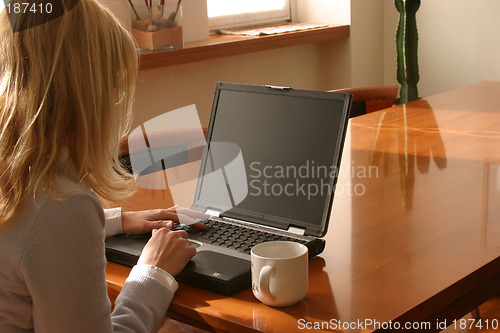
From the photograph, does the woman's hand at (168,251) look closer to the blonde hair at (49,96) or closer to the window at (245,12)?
the blonde hair at (49,96)

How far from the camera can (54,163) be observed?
0.87m

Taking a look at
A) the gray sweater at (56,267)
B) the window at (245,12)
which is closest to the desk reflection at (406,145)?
the gray sweater at (56,267)

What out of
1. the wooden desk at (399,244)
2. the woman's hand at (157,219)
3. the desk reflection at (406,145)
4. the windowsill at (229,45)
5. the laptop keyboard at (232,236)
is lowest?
the wooden desk at (399,244)

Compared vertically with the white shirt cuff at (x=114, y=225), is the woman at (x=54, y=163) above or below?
above

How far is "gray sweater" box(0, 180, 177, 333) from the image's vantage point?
83cm

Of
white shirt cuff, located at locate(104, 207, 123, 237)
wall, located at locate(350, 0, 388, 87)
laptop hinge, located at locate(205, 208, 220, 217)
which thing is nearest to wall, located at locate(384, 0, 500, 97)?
wall, located at locate(350, 0, 388, 87)

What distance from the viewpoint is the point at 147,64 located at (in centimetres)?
290

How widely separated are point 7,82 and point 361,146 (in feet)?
3.89

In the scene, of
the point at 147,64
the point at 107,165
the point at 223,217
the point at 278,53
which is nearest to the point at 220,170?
the point at 223,217

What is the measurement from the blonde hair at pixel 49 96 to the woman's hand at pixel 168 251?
0.23m

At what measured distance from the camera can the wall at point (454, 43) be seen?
3893 mm

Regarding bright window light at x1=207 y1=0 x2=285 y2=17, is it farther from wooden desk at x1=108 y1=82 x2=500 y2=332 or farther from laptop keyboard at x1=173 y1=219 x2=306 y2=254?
laptop keyboard at x1=173 y1=219 x2=306 y2=254

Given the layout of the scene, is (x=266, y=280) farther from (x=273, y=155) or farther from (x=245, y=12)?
(x=245, y=12)

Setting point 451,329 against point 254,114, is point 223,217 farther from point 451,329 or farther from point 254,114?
point 451,329
